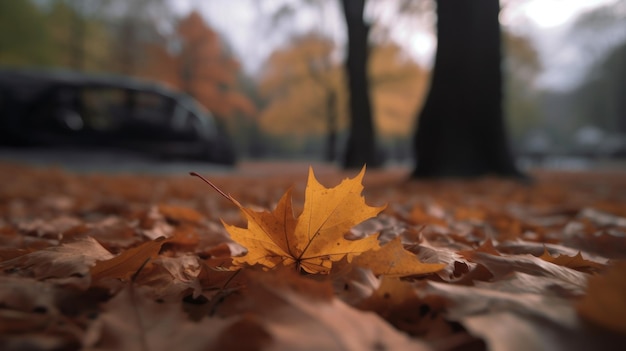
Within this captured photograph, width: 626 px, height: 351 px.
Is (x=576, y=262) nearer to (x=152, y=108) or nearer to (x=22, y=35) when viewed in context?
(x=152, y=108)

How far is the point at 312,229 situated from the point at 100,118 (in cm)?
1007

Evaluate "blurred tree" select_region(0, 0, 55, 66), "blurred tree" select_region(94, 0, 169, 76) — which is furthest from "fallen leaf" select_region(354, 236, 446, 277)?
"blurred tree" select_region(94, 0, 169, 76)

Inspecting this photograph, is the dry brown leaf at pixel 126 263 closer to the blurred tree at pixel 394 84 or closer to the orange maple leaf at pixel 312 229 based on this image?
the orange maple leaf at pixel 312 229

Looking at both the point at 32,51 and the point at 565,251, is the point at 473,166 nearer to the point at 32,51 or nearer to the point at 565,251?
the point at 565,251

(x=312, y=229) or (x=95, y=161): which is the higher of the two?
(x=312, y=229)

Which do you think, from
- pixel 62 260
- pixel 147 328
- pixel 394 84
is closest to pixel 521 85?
pixel 394 84

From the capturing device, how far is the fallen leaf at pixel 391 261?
80cm

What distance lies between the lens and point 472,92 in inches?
217

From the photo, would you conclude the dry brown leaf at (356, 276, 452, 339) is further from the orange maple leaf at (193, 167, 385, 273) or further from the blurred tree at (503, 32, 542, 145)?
the blurred tree at (503, 32, 542, 145)

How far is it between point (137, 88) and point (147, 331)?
9.61 meters

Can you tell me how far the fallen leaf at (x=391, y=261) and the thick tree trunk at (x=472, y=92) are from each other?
16.2 ft

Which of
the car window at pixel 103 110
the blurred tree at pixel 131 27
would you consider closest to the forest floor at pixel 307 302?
the car window at pixel 103 110

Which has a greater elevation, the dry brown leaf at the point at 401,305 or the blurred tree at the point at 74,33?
the blurred tree at the point at 74,33

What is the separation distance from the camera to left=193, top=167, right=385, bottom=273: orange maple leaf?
0.78 m
